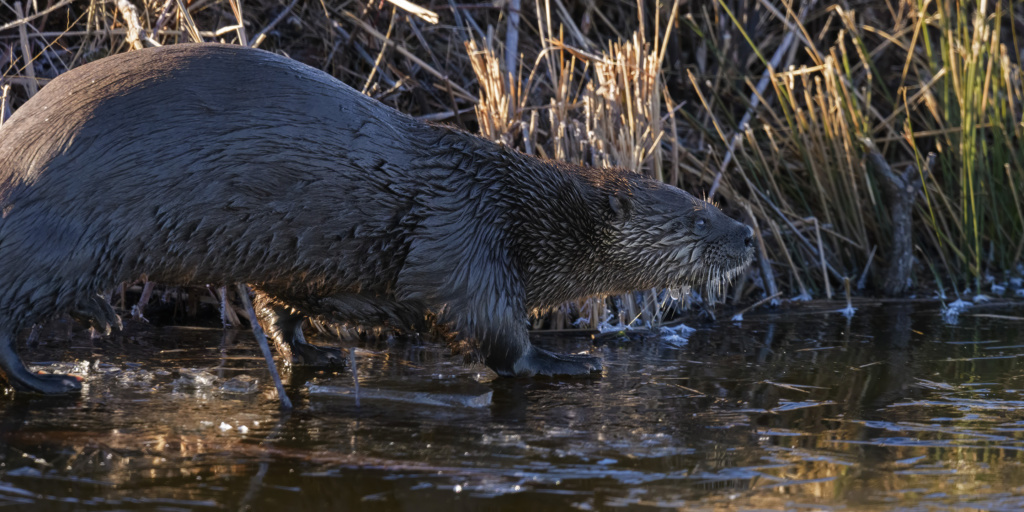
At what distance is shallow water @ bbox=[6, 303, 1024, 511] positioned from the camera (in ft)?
6.57

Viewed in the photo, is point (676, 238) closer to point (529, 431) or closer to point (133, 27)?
point (529, 431)

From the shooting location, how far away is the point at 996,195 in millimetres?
4859

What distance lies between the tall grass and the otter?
68 cm

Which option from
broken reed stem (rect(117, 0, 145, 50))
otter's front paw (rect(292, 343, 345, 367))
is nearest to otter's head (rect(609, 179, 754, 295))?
otter's front paw (rect(292, 343, 345, 367))

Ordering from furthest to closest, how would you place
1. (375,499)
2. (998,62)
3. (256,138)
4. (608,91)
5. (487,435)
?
(998,62) < (608,91) < (256,138) < (487,435) < (375,499)

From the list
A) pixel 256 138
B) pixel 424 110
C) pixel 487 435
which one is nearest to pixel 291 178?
pixel 256 138

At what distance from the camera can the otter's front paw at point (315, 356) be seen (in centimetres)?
348

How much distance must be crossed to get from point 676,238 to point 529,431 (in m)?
1.23

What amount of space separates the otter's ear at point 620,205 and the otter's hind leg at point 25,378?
66.7 inches

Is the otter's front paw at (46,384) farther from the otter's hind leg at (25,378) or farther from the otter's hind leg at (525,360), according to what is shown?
the otter's hind leg at (525,360)

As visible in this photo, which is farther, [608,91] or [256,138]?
[608,91]

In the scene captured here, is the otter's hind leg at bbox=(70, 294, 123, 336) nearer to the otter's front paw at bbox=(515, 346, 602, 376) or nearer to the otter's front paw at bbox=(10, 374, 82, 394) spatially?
the otter's front paw at bbox=(10, 374, 82, 394)

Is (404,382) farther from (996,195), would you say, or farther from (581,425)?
(996,195)

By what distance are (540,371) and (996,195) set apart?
9.09 feet
